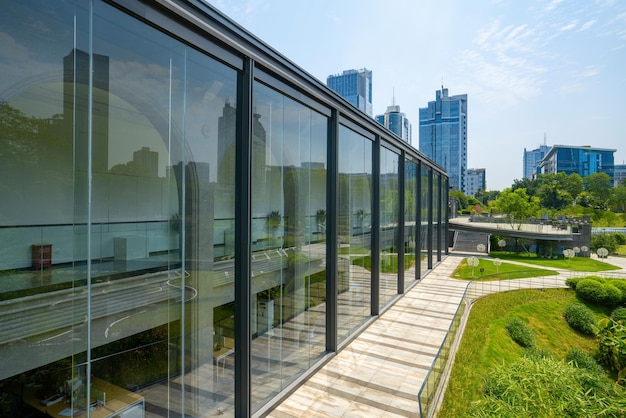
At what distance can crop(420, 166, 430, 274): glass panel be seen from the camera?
69.2 ft

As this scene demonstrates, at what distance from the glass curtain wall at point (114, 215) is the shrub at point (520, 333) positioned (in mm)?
14877

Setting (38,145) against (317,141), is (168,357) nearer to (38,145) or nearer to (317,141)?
(38,145)

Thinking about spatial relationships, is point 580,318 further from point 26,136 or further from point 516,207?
point 516,207

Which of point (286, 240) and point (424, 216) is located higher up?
point (424, 216)

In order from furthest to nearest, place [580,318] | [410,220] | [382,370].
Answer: [580,318]
[410,220]
[382,370]

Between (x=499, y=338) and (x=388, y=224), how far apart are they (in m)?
6.70

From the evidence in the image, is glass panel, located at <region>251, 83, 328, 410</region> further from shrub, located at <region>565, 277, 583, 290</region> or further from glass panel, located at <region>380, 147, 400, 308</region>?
shrub, located at <region>565, 277, 583, 290</region>

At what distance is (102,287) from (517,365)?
29.5 ft

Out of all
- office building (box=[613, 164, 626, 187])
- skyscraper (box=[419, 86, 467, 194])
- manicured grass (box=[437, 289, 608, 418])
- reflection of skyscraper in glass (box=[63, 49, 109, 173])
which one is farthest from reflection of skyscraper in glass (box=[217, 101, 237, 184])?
office building (box=[613, 164, 626, 187])

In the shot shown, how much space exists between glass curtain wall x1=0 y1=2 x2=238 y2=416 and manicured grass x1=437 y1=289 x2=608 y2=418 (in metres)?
5.81

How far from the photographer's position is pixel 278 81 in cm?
722

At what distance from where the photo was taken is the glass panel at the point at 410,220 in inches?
695

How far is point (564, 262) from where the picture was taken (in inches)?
1350

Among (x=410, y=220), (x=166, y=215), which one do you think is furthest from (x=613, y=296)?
(x=166, y=215)
